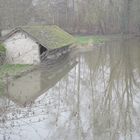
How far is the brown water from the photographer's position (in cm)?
1213

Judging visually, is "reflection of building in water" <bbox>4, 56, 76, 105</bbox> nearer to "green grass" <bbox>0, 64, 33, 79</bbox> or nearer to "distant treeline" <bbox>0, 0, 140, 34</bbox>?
"green grass" <bbox>0, 64, 33, 79</bbox>

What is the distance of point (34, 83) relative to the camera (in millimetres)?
20281

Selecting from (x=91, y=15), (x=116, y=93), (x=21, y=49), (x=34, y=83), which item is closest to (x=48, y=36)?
(x=21, y=49)

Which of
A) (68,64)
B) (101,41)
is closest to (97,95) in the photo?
(68,64)

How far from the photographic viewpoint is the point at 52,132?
12172 mm

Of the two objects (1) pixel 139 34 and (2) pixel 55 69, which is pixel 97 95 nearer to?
(2) pixel 55 69

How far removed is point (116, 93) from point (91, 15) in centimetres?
3398

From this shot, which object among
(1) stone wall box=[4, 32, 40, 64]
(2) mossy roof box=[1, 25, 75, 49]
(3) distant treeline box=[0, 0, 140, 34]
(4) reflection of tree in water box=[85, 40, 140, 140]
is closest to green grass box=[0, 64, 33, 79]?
(1) stone wall box=[4, 32, 40, 64]

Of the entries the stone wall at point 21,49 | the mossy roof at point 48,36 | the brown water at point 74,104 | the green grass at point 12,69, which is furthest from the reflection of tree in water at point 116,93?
the green grass at point 12,69

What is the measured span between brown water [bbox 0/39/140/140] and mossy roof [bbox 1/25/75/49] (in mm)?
2513

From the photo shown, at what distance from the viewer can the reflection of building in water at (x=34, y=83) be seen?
1708 centimetres

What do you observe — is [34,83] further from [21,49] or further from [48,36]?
[48,36]

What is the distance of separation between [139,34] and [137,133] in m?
36.9

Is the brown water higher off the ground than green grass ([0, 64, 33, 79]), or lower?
lower
